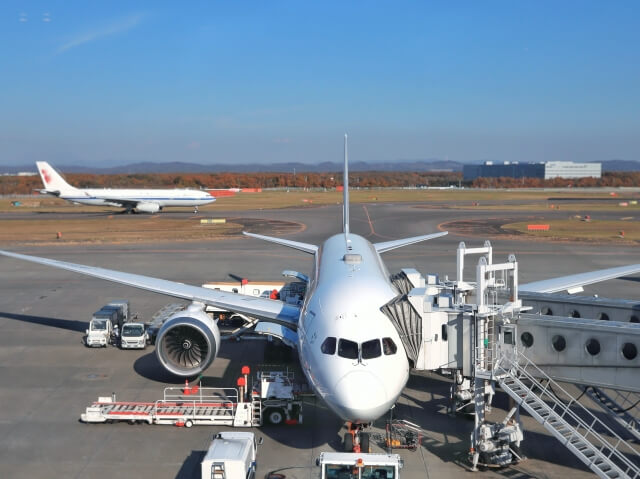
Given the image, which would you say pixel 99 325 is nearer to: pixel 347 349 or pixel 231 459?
pixel 231 459

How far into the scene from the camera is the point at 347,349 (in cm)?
1490

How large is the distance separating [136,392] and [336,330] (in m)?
9.19

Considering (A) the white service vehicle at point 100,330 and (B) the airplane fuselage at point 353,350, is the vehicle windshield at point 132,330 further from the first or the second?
(B) the airplane fuselage at point 353,350

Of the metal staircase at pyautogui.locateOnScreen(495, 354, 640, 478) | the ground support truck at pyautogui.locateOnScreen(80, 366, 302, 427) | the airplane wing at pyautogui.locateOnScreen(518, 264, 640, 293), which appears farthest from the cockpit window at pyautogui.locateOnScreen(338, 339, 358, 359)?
the airplane wing at pyautogui.locateOnScreen(518, 264, 640, 293)

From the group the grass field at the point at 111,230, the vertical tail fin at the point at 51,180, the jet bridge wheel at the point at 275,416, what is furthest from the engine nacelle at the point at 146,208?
the jet bridge wheel at the point at 275,416

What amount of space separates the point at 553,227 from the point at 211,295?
185 ft

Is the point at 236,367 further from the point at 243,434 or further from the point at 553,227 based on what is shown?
the point at 553,227


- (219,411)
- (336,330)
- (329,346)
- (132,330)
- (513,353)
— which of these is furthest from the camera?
(132,330)

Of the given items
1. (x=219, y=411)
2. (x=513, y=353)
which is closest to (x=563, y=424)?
(x=513, y=353)

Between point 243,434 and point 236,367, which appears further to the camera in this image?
point 236,367

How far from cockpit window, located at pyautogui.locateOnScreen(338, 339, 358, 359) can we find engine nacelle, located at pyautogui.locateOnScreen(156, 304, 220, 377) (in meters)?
7.69

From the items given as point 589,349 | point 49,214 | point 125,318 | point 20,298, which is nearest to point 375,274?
point 589,349

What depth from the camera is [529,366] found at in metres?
16.6

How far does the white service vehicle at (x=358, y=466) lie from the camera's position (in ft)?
45.4
